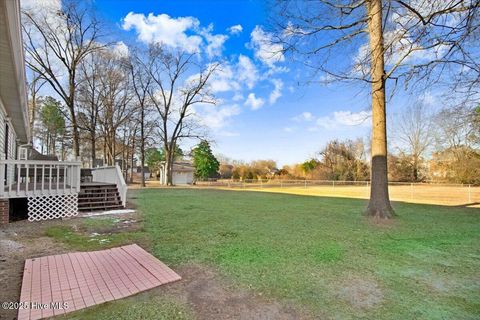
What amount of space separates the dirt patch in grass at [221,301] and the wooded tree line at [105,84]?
1828 cm

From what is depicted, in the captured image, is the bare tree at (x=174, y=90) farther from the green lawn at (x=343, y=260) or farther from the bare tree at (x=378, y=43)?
the green lawn at (x=343, y=260)

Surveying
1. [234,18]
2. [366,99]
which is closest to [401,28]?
[366,99]

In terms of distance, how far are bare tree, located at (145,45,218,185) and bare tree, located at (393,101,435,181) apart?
74.3 feet

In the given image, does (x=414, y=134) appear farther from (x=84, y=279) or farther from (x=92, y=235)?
(x=84, y=279)

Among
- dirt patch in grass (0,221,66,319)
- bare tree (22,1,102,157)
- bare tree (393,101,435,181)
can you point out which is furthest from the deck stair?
bare tree (393,101,435,181)

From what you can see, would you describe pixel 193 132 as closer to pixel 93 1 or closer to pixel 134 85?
pixel 134 85

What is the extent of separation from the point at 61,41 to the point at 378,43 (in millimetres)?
20409

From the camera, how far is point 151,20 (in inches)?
695

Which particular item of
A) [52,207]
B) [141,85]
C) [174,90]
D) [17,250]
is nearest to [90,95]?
[141,85]

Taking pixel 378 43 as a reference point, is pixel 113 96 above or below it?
above

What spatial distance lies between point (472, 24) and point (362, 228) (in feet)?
14.9

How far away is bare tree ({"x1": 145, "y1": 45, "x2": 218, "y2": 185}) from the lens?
26.0m

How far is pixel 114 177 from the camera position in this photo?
9.95 metres

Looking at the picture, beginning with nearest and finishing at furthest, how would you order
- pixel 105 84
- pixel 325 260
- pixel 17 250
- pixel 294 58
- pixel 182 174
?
pixel 325 260, pixel 17 250, pixel 294 58, pixel 105 84, pixel 182 174
